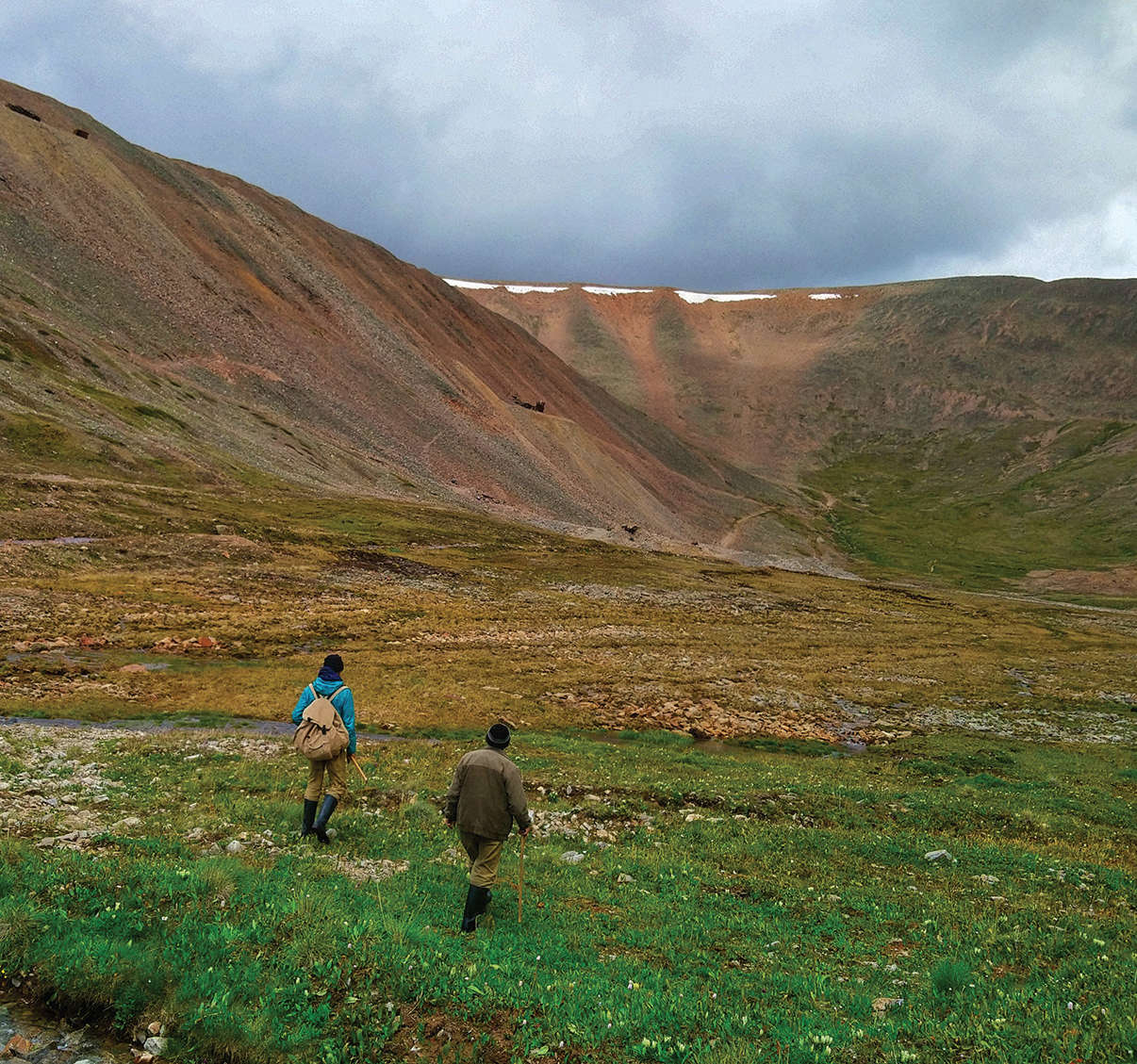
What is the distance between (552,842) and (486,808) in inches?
238

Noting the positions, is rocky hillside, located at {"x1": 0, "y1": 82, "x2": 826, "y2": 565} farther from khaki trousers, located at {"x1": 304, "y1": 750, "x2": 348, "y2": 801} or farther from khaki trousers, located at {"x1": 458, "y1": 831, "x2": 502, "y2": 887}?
khaki trousers, located at {"x1": 458, "y1": 831, "x2": 502, "y2": 887}

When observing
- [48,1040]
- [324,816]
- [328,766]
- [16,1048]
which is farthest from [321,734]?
[16,1048]

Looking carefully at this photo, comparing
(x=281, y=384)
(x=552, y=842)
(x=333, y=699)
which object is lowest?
(x=552, y=842)

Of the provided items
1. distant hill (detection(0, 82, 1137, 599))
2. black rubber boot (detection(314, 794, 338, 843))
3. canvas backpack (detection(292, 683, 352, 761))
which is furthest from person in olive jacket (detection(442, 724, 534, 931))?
distant hill (detection(0, 82, 1137, 599))

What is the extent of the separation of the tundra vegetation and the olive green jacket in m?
1.45

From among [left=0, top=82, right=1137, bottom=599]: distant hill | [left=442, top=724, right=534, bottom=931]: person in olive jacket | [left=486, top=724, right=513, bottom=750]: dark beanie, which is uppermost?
[left=0, top=82, right=1137, bottom=599]: distant hill

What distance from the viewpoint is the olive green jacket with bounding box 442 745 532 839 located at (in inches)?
466

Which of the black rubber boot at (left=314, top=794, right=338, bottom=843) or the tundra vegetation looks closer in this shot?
the tundra vegetation

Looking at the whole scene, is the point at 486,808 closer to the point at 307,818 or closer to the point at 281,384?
the point at 307,818

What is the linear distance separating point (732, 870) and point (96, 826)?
12855mm

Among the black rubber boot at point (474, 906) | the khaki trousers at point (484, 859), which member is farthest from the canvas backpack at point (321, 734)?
the black rubber boot at point (474, 906)

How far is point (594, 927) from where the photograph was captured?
39.1 ft

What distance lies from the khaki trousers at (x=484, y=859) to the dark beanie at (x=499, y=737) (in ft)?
4.85

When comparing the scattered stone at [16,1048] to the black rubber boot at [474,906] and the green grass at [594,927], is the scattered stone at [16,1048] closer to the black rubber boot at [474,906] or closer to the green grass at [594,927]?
the green grass at [594,927]
